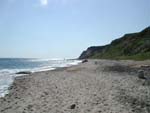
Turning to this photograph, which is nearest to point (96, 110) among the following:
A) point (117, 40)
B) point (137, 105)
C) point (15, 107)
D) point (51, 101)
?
point (137, 105)

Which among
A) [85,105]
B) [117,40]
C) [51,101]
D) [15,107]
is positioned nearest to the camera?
[85,105]

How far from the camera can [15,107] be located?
506 inches

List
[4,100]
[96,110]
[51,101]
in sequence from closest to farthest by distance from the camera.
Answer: [96,110], [51,101], [4,100]

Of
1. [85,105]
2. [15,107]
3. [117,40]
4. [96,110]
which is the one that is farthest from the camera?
[117,40]

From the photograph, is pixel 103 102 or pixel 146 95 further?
pixel 146 95

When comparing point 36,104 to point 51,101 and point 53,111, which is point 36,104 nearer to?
point 51,101

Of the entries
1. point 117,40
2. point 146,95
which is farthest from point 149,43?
point 146,95

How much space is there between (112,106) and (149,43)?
8091 cm

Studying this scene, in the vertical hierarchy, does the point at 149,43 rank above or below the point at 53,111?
above

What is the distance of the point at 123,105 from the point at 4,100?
8711 mm

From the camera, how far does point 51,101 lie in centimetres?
1368

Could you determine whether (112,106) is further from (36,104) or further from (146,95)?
(36,104)

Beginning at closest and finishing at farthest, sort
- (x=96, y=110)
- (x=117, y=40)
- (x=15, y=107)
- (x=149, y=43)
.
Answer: (x=96, y=110)
(x=15, y=107)
(x=149, y=43)
(x=117, y=40)

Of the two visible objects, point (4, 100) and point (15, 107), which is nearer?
point (15, 107)
